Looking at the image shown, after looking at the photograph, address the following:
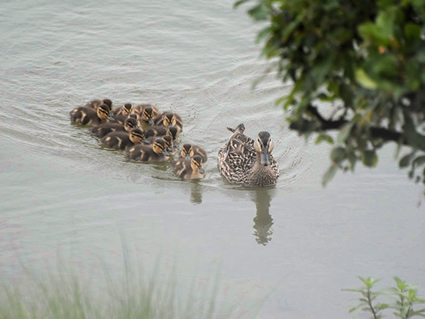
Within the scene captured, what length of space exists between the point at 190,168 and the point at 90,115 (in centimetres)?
120

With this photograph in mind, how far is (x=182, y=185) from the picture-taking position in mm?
6301

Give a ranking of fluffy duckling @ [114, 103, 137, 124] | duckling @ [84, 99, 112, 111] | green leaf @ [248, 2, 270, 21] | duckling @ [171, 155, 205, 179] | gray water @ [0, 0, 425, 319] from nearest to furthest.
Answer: green leaf @ [248, 2, 270, 21]
gray water @ [0, 0, 425, 319]
duckling @ [171, 155, 205, 179]
duckling @ [84, 99, 112, 111]
fluffy duckling @ [114, 103, 137, 124]

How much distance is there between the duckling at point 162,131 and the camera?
6.82 metres

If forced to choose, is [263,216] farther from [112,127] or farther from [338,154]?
[338,154]

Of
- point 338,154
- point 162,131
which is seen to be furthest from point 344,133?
point 162,131

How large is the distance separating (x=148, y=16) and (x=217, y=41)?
104 centimetres

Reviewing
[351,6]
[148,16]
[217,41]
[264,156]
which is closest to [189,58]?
[217,41]

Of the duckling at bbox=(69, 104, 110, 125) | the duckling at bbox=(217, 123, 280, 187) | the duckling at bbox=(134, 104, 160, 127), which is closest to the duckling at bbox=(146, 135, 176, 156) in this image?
the duckling at bbox=(217, 123, 280, 187)

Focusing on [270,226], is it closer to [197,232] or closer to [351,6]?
[197,232]

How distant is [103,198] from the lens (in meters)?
5.89

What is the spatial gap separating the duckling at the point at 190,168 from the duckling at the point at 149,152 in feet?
0.66

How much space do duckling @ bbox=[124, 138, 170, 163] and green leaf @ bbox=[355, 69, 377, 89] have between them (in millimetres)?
4953

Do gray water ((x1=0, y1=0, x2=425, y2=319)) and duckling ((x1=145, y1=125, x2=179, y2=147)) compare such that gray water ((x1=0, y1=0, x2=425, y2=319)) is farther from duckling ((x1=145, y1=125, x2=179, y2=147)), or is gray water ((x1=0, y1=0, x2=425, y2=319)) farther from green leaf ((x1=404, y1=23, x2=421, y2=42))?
green leaf ((x1=404, y1=23, x2=421, y2=42))

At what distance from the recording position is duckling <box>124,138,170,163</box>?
658 cm
